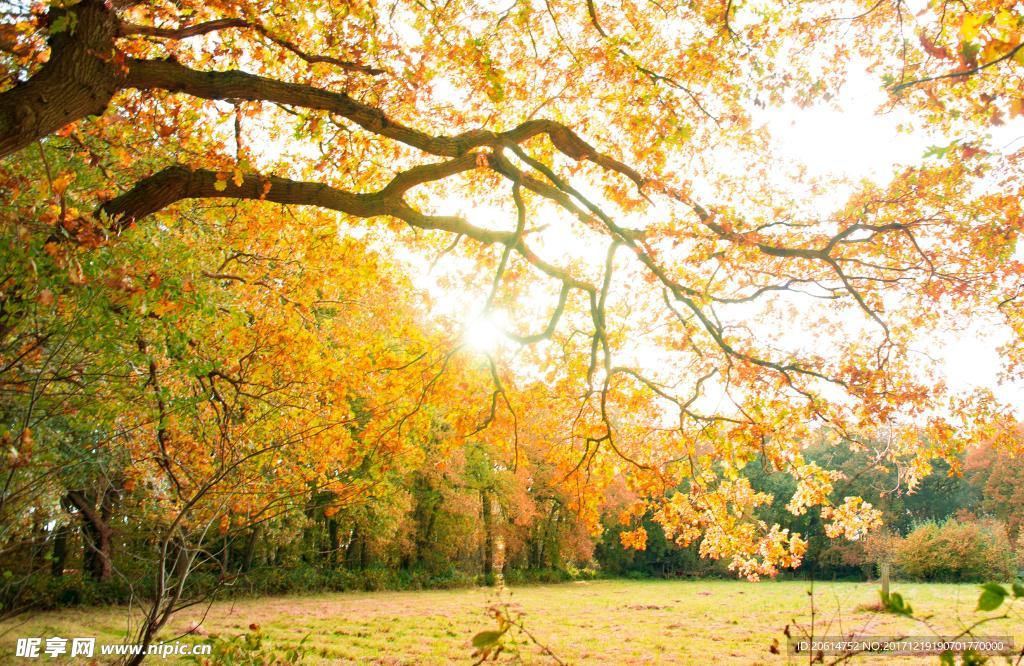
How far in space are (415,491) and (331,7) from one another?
2195cm

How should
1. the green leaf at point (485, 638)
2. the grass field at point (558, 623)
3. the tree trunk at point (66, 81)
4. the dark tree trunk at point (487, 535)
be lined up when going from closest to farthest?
the green leaf at point (485, 638), the tree trunk at point (66, 81), the grass field at point (558, 623), the dark tree trunk at point (487, 535)

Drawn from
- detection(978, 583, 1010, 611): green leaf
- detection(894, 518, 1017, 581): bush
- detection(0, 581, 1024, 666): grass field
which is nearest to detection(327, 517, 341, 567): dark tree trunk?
detection(0, 581, 1024, 666): grass field

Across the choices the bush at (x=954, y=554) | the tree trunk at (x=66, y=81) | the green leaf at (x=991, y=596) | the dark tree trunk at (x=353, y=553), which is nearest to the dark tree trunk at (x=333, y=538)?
the dark tree trunk at (x=353, y=553)

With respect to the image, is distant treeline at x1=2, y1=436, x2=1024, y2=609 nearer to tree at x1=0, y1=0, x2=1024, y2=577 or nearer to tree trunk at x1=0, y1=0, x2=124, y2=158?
tree at x1=0, y1=0, x2=1024, y2=577

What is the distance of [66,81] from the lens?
160 inches

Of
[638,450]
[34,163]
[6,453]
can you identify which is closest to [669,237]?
[638,450]

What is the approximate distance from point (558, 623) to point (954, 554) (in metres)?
16.0

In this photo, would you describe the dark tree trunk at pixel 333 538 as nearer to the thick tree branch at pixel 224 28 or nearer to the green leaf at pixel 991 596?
the thick tree branch at pixel 224 28

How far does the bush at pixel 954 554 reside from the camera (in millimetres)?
22969

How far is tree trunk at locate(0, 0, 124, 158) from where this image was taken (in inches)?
153

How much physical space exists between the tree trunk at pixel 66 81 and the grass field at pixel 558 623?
5.21 meters

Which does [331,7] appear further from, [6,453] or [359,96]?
[6,453]

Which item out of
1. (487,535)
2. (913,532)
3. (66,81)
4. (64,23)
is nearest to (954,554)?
(913,532)

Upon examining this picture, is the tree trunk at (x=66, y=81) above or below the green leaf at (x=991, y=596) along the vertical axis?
above
